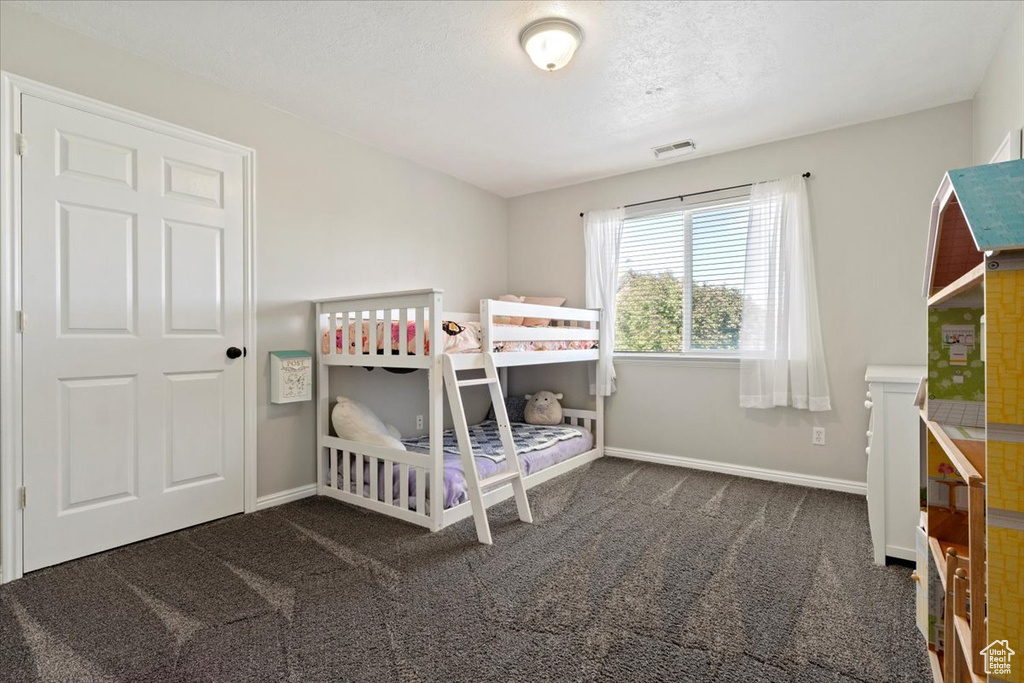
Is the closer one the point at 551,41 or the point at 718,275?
the point at 551,41

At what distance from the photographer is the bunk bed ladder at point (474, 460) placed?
7.70 feet

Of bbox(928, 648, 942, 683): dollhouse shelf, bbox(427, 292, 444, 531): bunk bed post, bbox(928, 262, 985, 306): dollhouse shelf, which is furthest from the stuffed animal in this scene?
bbox(928, 262, 985, 306): dollhouse shelf

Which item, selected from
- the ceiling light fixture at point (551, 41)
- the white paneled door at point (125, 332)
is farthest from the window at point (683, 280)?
the white paneled door at point (125, 332)

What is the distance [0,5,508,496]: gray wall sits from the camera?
216 cm

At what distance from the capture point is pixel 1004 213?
0.73 metres

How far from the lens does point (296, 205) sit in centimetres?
294

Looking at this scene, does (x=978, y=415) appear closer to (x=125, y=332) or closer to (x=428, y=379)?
(x=428, y=379)

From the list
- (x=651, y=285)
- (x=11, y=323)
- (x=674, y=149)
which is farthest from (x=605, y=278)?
(x=11, y=323)

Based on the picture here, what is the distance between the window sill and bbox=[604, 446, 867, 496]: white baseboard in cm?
70

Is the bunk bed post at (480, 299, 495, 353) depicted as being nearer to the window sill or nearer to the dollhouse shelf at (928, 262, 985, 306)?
the window sill

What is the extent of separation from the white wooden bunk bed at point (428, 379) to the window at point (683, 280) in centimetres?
88

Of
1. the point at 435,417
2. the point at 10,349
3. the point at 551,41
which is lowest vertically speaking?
the point at 435,417

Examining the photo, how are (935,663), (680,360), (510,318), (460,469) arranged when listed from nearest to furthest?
(935,663)
(460,469)
(680,360)
(510,318)

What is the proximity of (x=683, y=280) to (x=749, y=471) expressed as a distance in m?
1.44
